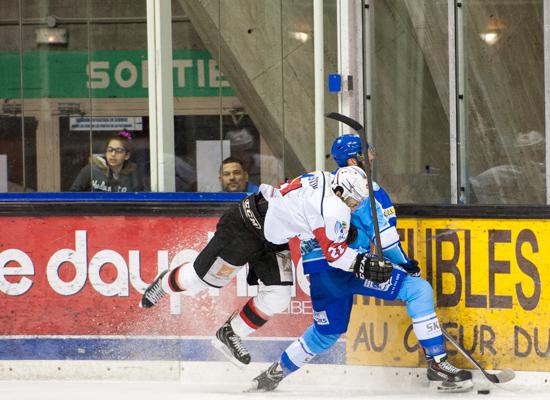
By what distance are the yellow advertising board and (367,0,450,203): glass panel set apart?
0.33 m

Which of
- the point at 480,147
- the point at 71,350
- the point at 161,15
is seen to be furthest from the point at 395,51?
the point at 71,350

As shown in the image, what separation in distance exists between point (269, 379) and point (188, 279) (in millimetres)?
657

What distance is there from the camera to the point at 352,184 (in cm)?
611

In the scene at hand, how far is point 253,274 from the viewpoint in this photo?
661cm

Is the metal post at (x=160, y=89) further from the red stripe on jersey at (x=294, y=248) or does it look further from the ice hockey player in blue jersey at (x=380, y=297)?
the ice hockey player in blue jersey at (x=380, y=297)

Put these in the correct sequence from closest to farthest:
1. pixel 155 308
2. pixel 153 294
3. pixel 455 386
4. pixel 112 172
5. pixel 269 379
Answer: pixel 455 386
pixel 269 379
pixel 153 294
pixel 155 308
pixel 112 172

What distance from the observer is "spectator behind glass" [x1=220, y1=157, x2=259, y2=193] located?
7246 millimetres

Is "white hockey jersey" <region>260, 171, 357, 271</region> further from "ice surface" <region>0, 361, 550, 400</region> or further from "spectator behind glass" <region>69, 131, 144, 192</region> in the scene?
"spectator behind glass" <region>69, 131, 144, 192</region>

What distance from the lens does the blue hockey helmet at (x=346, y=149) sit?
6477 mm

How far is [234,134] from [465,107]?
1303 mm

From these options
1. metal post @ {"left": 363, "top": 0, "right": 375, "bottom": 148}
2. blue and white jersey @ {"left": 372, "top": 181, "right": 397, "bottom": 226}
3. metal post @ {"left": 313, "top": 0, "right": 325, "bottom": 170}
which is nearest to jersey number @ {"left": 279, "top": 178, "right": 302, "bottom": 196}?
blue and white jersey @ {"left": 372, "top": 181, "right": 397, "bottom": 226}

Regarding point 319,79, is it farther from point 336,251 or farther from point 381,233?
point 336,251

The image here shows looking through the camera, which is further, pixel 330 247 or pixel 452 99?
pixel 452 99

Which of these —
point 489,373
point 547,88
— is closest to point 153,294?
point 489,373
